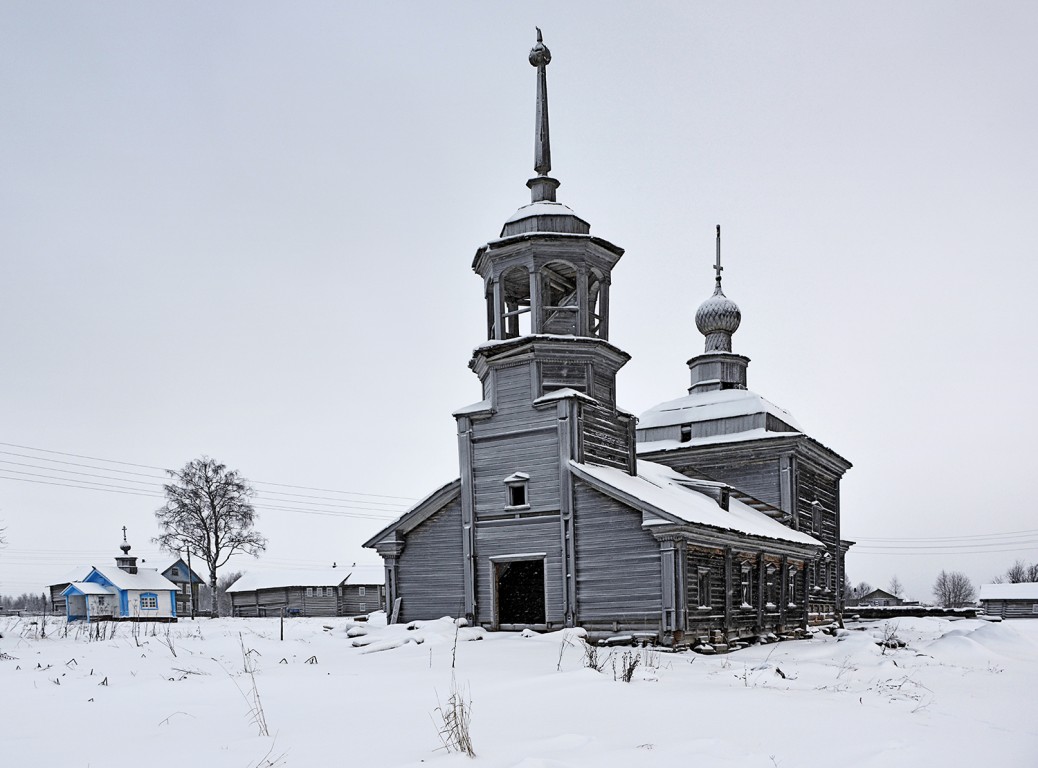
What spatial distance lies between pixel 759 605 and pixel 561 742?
1972cm

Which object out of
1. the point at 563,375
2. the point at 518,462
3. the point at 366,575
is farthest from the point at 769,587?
the point at 366,575

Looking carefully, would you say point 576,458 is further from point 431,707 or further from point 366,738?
point 366,738

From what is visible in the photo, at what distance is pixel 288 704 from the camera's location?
9031 mm

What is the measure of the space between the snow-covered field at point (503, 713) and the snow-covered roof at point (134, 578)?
44.3 meters

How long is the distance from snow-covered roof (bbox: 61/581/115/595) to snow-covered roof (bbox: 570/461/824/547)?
135 feet

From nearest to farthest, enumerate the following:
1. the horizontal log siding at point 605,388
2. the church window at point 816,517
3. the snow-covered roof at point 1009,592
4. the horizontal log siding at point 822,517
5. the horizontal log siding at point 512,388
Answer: the horizontal log siding at point 512,388
the horizontal log siding at point 605,388
the horizontal log siding at point 822,517
the church window at point 816,517
the snow-covered roof at point 1009,592

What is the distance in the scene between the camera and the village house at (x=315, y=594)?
61.6 metres

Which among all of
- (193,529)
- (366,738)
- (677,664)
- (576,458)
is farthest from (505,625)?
(193,529)

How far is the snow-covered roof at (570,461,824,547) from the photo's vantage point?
2064cm

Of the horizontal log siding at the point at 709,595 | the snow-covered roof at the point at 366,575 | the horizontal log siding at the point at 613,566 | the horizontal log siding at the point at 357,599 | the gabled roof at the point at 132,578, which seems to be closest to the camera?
the horizontal log siding at the point at 613,566

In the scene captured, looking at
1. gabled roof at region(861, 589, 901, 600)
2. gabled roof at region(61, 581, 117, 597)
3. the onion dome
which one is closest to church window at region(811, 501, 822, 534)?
the onion dome

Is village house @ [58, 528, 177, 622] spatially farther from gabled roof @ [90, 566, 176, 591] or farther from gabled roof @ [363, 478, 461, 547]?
gabled roof @ [363, 478, 461, 547]

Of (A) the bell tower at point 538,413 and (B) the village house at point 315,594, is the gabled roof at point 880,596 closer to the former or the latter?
(B) the village house at point 315,594

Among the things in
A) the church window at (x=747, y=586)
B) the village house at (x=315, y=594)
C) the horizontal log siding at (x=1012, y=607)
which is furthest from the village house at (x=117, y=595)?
the horizontal log siding at (x=1012, y=607)
